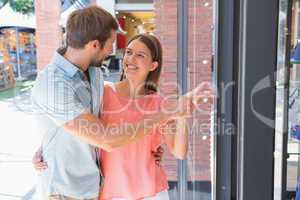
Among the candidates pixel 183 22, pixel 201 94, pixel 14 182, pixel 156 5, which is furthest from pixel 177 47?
pixel 14 182

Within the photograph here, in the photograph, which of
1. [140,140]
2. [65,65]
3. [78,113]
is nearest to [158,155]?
[140,140]

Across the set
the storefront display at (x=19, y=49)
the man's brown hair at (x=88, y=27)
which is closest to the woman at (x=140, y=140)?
the man's brown hair at (x=88, y=27)

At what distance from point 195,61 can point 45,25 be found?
52.0 inches

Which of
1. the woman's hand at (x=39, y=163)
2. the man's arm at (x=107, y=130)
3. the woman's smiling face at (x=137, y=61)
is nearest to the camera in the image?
the man's arm at (x=107, y=130)

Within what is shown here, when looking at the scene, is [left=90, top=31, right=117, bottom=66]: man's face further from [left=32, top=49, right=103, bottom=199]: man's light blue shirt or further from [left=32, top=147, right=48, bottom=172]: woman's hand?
[left=32, top=147, right=48, bottom=172]: woman's hand

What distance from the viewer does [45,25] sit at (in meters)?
2.99

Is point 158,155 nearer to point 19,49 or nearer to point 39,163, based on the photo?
point 39,163

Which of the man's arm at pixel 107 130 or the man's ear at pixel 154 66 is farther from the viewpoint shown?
the man's ear at pixel 154 66

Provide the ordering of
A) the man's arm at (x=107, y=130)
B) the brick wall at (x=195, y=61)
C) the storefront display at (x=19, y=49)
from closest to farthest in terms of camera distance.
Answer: the man's arm at (x=107, y=130)
the brick wall at (x=195, y=61)
the storefront display at (x=19, y=49)

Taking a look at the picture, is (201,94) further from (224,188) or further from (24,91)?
(24,91)

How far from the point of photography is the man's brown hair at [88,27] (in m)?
1.33

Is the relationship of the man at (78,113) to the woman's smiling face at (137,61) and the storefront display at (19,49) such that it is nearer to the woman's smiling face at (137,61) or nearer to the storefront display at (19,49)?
the woman's smiling face at (137,61)

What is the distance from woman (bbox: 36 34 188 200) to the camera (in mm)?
1548

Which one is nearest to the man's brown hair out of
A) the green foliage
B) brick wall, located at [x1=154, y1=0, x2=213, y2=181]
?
brick wall, located at [x1=154, y1=0, x2=213, y2=181]
